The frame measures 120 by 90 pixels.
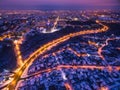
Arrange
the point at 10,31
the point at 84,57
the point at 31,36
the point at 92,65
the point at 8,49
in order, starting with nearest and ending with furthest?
the point at 92,65 → the point at 84,57 → the point at 8,49 → the point at 31,36 → the point at 10,31

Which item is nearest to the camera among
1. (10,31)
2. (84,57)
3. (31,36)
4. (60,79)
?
(60,79)

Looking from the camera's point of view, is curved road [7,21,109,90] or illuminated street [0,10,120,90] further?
curved road [7,21,109,90]

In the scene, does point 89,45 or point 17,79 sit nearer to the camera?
point 17,79

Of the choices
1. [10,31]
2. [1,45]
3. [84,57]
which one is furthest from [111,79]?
[10,31]

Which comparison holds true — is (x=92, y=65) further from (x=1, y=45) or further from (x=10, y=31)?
(x=10, y=31)

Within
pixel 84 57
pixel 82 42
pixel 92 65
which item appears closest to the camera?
pixel 92 65

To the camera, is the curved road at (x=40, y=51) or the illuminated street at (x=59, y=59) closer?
the illuminated street at (x=59, y=59)

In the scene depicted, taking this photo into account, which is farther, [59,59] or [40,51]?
[40,51]

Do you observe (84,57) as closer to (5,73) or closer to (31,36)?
(5,73)

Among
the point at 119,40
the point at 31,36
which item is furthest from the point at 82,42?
the point at 31,36
